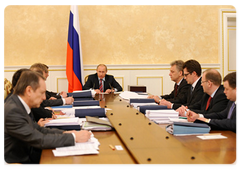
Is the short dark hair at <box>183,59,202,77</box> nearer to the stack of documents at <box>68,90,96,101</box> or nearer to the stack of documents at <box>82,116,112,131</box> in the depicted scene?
the stack of documents at <box>68,90,96,101</box>

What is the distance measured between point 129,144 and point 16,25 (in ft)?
20.3

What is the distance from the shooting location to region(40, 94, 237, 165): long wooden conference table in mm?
1730

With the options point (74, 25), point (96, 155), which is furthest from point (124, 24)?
point (96, 155)

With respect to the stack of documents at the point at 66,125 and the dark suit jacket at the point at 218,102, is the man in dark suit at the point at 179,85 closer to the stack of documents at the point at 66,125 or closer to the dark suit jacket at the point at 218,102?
the dark suit jacket at the point at 218,102

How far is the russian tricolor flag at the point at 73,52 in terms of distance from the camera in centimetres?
702

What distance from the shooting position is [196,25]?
770 centimetres

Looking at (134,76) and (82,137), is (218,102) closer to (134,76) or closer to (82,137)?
Answer: (82,137)

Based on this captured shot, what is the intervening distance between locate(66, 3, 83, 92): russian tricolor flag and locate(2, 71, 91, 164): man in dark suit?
189 inches

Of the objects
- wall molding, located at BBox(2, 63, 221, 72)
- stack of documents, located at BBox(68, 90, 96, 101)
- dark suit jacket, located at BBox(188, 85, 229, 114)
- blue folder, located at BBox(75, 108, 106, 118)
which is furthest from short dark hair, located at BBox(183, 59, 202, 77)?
wall molding, located at BBox(2, 63, 221, 72)

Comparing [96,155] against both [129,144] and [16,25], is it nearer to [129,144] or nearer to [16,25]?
[129,144]

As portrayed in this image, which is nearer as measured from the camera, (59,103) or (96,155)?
(96,155)

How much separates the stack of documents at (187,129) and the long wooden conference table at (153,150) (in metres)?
0.06

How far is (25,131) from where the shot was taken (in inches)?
79.8

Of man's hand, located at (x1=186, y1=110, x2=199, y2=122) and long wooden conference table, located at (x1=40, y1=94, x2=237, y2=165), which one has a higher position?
man's hand, located at (x1=186, y1=110, x2=199, y2=122)
